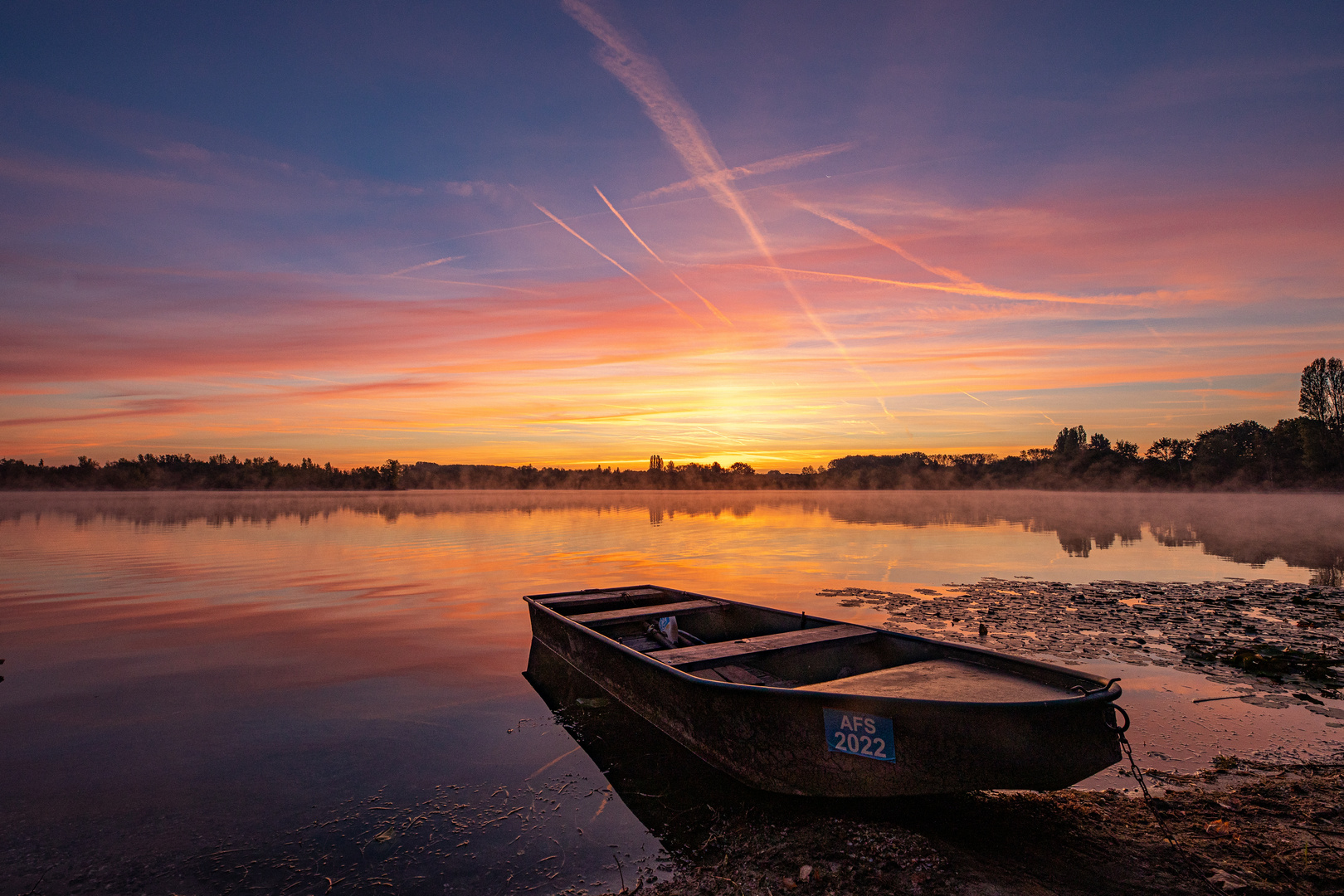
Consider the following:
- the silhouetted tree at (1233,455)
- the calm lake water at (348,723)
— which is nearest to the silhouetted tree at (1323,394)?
the silhouetted tree at (1233,455)

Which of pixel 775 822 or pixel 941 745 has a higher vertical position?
pixel 941 745

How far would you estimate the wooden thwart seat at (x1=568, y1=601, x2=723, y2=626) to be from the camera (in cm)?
1066

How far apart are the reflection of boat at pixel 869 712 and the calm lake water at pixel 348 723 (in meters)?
0.80

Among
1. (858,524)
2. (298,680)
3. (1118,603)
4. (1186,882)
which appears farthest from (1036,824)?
(858,524)

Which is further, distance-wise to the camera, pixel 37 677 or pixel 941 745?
pixel 37 677

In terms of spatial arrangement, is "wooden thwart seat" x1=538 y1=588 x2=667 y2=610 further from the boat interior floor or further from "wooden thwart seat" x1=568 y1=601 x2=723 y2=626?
the boat interior floor

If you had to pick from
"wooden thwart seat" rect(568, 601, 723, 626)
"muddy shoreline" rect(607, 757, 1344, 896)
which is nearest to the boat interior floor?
"muddy shoreline" rect(607, 757, 1344, 896)

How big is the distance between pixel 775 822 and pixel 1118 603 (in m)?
13.4

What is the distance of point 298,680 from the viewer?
10.3 m

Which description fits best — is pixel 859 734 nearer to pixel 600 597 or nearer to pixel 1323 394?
pixel 600 597

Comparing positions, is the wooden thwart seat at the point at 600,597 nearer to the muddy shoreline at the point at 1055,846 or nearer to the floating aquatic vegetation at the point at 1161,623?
the floating aquatic vegetation at the point at 1161,623

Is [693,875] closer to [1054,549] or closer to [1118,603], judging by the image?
[1118,603]

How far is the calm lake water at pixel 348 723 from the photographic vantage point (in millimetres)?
5391

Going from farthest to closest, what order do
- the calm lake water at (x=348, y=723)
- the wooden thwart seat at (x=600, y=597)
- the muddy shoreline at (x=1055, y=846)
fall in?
the wooden thwart seat at (x=600, y=597) → the calm lake water at (x=348, y=723) → the muddy shoreline at (x=1055, y=846)
